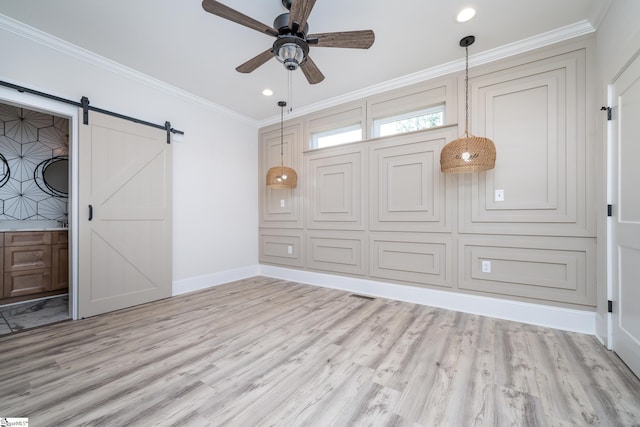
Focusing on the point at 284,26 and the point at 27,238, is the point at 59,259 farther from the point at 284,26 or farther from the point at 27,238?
the point at 284,26

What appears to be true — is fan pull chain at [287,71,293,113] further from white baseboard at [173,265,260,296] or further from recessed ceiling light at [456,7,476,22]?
white baseboard at [173,265,260,296]

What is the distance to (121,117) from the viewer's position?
2984 mm

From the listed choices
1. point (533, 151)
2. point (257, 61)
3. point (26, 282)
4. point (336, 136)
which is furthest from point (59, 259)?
point (533, 151)

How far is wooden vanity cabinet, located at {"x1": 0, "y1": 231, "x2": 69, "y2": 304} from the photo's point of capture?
10.1 feet

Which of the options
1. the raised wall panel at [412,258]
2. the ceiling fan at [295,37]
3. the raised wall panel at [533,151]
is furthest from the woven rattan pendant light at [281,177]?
the raised wall panel at [533,151]

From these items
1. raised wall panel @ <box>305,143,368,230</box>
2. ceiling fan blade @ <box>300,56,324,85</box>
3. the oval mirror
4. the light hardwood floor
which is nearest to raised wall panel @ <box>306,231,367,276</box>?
raised wall panel @ <box>305,143,368,230</box>

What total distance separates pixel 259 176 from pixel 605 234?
452 cm

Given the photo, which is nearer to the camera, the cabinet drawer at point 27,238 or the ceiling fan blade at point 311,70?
the ceiling fan blade at point 311,70

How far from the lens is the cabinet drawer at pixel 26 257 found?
3078mm

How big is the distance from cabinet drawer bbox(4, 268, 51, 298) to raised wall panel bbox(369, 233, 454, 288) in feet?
14.2

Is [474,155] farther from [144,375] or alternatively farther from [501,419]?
[144,375]

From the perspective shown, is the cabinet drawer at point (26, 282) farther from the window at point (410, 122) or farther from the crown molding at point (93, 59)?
the window at point (410, 122)

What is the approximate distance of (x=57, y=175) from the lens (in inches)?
150

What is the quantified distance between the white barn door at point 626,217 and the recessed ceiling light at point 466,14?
1189 mm
